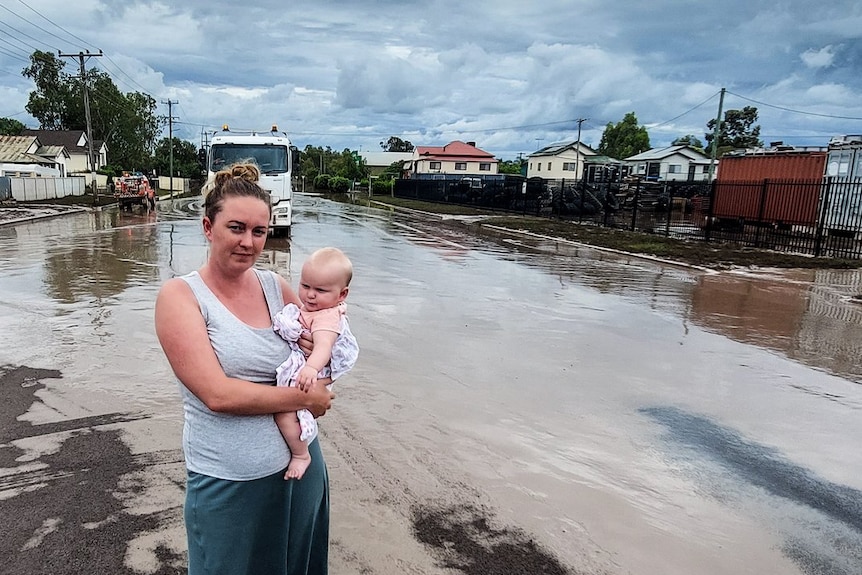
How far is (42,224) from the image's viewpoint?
22.2 m

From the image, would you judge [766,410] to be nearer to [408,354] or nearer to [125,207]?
[408,354]

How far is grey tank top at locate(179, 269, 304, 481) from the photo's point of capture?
184 centimetres

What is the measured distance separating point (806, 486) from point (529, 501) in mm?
1978

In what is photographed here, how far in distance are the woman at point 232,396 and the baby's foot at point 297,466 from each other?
0.02 metres

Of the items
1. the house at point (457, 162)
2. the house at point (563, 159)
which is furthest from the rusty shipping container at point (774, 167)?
→ the house at point (457, 162)

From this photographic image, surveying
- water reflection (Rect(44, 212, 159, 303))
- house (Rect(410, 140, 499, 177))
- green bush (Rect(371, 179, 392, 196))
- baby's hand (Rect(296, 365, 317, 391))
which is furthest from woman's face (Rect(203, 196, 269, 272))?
house (Rect(410, 140, 499, 177))

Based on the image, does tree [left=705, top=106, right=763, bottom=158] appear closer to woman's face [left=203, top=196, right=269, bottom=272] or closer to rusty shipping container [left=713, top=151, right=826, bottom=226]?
rusty shipping container [left=713, top=151, right=826, bottom=226]

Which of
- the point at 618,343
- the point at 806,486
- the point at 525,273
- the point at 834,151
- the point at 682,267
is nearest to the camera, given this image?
the point at 806,486

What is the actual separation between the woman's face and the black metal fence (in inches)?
692

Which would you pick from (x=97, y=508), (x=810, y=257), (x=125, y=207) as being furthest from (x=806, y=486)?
(x=125, y=207)

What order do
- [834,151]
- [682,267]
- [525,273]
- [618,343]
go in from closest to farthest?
1. [618,343]
2. [525,273]
3. [682,267]
4. [834,151]

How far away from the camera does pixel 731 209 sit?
24484mm

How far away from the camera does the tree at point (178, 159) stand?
88.9 m

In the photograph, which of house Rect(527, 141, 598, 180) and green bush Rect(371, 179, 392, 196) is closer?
green bush Rect(371, 179, 392, 196)
